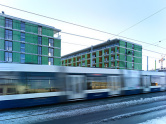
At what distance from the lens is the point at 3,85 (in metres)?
6.88

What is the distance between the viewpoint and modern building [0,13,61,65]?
28094 millimetres

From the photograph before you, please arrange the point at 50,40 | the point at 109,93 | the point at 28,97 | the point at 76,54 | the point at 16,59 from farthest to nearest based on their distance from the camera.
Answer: the point at 76,54 → the point at 50,40 → the point at 16,59 → the point at 109,93 → the point at 28,97

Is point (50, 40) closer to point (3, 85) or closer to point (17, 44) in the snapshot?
point (17, 44)

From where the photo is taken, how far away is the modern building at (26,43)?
2809 cm

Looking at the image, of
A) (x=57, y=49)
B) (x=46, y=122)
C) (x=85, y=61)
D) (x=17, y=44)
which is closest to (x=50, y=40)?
(x=57, y=49)

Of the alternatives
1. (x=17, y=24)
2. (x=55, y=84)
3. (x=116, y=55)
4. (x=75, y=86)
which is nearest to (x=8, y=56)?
(x=17, y=24)

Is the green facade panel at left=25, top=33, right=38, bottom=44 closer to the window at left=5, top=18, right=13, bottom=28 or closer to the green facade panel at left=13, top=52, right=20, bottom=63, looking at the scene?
the window at left=5, top=18, right=13, bottom=28

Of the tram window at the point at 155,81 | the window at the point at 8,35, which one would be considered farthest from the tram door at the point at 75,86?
the window at the point at 8,35

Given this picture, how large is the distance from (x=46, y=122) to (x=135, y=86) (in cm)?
1055

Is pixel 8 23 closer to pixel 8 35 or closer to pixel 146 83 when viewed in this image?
pixel 8 35

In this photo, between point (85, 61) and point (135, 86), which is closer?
point (135, 86)

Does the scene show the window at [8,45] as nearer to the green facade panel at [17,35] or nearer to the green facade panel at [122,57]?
the green facade panel at [17,35]

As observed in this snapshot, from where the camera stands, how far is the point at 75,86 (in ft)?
29.8

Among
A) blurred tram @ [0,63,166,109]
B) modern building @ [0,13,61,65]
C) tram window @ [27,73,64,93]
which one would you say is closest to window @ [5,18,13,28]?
modern building @ [0,13,61,65]
